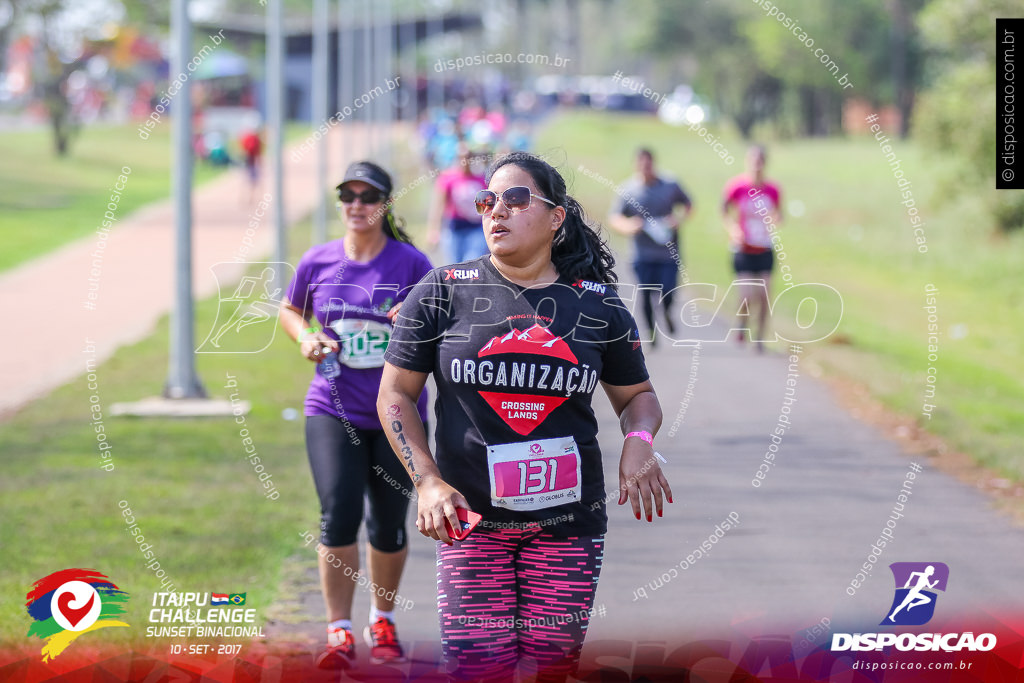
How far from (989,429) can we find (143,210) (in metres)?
25.7

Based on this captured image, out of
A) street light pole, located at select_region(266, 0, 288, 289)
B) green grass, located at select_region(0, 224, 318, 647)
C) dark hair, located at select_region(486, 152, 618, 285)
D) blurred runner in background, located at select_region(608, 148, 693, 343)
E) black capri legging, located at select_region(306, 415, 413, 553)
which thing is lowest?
green grass, located at select_region(0, 224, 318, 647)

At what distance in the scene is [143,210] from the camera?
31.9 meters

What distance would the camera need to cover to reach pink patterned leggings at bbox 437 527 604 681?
3705 mm

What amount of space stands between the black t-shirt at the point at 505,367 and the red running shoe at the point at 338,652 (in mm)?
1512

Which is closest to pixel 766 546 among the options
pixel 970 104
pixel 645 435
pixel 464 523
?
pixel 645 435

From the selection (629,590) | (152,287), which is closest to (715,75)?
(152,287)

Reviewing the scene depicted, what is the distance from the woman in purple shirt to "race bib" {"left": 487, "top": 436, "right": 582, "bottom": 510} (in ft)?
4.30

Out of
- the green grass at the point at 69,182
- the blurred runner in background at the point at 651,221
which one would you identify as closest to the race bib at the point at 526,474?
the blurred runner in background at the point at 651,221

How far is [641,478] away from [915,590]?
254 cm

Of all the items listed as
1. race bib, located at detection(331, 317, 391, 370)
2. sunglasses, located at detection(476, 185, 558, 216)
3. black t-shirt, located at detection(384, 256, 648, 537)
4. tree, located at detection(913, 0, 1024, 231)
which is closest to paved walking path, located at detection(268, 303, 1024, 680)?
race bib, located at detection(331, 317, 391, 370)

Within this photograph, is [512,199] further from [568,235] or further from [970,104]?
[970,104]

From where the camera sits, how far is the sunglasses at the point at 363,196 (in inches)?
200

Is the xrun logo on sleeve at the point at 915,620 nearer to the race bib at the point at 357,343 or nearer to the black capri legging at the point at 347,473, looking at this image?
the black capri legging at the point at 347,473

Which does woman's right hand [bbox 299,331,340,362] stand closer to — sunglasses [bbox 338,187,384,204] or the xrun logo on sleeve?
sunglasses [bbox 338,187,384,204]
